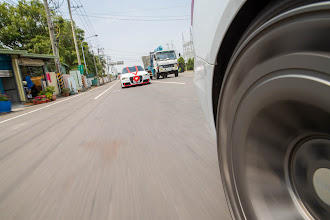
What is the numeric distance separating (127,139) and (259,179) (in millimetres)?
2553

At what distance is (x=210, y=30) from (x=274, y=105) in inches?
21.5

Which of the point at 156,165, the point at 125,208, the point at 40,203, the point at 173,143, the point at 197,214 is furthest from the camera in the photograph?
the point at 173,143

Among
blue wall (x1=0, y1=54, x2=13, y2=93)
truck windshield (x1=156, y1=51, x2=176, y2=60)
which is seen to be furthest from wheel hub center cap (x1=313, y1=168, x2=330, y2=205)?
blue wall (x1=0, y1=54, x2=13, y2=93)

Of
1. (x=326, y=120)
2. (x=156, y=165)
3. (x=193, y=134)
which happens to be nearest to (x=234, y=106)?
(x=326, y=120)

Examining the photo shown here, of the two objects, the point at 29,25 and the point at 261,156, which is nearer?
the point at 261,156

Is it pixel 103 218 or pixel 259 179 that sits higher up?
pixel 259 179

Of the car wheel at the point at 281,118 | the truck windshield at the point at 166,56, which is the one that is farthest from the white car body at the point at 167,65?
the car wheel at the point at 281,118

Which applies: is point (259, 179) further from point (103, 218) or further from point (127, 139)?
point (127, 139)

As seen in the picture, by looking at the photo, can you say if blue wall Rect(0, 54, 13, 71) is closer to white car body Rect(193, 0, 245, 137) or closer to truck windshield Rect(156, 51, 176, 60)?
truck windshield Rect(156, 51, 176, 60)

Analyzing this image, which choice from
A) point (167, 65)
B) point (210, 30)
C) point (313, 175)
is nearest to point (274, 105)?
point (313, 175)

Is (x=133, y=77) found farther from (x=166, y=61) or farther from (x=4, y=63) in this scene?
(x=4, y=63)

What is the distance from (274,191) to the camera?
38.0 inches

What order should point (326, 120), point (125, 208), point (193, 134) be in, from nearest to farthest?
point (326, 120) → point (125, 208) → point (193, 134)

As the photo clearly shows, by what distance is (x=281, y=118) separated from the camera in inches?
35.9
